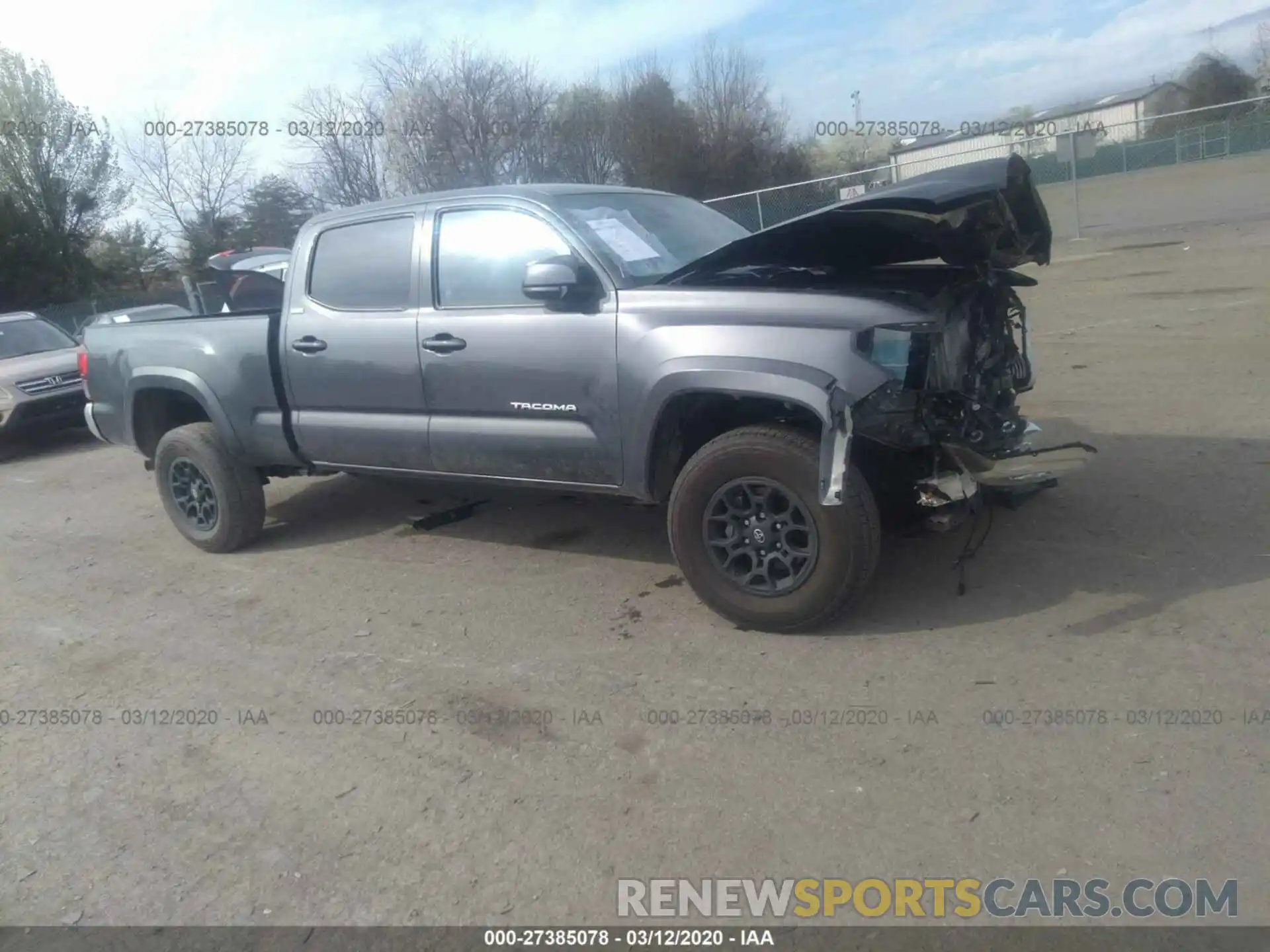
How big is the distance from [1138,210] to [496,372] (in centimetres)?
1890

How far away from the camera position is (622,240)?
4.84 m

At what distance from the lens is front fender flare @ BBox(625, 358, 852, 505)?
12.6 ft

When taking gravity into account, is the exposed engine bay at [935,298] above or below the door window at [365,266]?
below

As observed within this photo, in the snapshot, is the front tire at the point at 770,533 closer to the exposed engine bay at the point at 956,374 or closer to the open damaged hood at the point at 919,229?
the exposed engine bay at the point at 956,374

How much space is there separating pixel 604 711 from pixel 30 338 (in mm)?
11221

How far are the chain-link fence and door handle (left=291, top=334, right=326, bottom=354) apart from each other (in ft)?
32.6

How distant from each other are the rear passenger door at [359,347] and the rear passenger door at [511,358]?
0.14 metres

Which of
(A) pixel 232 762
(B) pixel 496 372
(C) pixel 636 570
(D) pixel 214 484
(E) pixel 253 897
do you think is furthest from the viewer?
(D) pixel 214 484

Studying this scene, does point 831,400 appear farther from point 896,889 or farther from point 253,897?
point 253,897

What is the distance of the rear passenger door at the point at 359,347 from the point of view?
17.0ft

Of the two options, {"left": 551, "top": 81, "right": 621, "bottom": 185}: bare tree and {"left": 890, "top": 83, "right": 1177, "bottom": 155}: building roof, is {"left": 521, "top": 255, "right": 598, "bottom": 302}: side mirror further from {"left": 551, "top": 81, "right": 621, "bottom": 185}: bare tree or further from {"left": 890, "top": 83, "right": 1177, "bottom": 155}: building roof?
{"left": 551, "top": 81, "right": 621, "bottom": 185}: bare tree

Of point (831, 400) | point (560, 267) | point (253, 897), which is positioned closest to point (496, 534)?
point (560, 267)

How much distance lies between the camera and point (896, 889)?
9.13 feet

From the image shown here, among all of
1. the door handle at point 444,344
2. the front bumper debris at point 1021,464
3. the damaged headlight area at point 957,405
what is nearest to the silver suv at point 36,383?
the door handle at point 444,344
